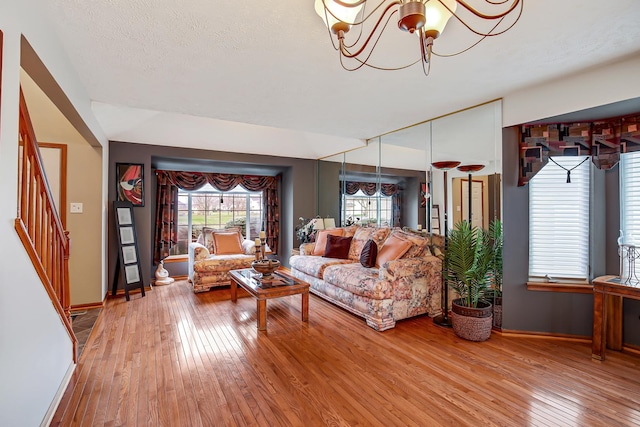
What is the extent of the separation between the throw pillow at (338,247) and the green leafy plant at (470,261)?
5.34 feet

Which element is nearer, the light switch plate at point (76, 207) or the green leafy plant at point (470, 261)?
the green leafy plant at point (470, 261)

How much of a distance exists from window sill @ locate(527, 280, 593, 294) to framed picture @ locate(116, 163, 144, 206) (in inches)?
205

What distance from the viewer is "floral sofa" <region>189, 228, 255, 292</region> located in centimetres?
453

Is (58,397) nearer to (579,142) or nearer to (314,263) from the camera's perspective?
(314,263)

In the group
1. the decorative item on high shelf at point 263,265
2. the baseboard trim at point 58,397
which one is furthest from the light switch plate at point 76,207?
the decorative item on high shelf at point 263,265

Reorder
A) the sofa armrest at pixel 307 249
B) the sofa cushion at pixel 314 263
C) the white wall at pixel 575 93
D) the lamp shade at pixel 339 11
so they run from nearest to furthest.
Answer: the lamp shade at pixel 339 11
the white wall at pixel 575 93
the sofa cushion at pixel 314 263
the sofa armrest at pixel 307 249

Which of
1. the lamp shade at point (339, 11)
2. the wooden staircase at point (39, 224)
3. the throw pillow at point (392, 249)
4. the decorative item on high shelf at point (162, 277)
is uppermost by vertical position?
the lamp shade at point (339, 11)

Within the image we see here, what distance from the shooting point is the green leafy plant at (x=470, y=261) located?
9.84 feet

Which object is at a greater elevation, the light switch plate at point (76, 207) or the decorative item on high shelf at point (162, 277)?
the light switch plate at point (76, 207)

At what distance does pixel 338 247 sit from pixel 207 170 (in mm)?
2934

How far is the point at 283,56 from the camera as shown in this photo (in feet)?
7.23

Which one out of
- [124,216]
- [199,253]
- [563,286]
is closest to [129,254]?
[124,216]

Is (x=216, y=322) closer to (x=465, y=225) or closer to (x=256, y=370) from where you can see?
(x=256, y=370)

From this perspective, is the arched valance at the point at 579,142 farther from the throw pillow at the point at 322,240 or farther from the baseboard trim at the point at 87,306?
the baseboard trim at the point at 87,306
